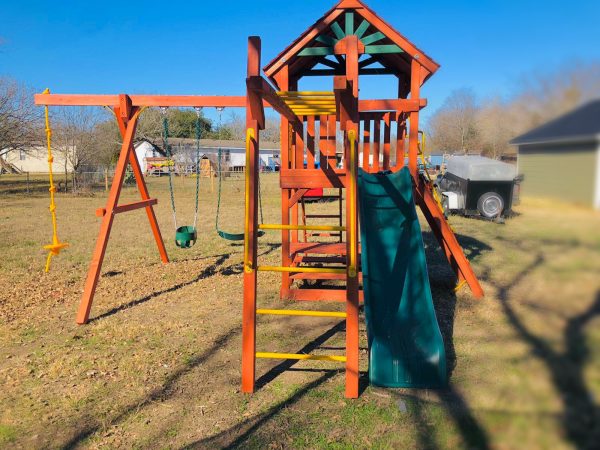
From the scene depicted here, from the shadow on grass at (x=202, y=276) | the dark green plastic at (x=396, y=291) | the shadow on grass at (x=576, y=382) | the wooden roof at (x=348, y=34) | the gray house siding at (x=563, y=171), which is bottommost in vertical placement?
the shadow on grass at (x=202, y=276)

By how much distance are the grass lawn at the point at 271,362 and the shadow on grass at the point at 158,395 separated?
0.05 feet

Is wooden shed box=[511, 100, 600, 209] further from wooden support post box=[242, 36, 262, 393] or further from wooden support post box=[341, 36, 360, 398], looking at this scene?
wooden support post box=[242, 36, 262, 393]

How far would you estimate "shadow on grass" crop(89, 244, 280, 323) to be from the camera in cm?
597

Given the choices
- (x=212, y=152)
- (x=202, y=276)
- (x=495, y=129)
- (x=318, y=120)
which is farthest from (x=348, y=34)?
(x=212, y=152)

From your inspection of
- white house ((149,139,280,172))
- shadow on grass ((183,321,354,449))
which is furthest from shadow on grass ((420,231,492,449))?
white house ((149,139,280,172))

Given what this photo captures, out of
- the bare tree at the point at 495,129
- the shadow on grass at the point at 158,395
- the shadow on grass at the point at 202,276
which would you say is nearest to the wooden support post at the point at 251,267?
the shadow on grass at the point at 158,395

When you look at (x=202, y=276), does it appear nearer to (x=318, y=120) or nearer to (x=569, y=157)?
(x=318, y=120)

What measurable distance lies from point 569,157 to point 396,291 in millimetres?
4133

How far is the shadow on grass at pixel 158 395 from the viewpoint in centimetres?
327

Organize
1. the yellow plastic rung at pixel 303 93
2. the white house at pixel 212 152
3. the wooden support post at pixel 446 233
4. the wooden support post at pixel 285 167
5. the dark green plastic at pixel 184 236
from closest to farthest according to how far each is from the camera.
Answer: the yellow plastic rung at pixel 303 93 < the wooden support post at pixel 446 233 < the wooden support post at pixel 285 167 < the dark green plastic at pixel 184 236 < the white house at pixel 212 152

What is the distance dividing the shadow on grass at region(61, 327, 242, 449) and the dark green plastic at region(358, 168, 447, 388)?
1.67m

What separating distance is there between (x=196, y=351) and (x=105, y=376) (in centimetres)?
89

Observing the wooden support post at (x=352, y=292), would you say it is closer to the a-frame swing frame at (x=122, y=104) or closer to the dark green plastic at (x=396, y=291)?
the dark green plastic at (x=396, y=291)

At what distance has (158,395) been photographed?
151 inches
